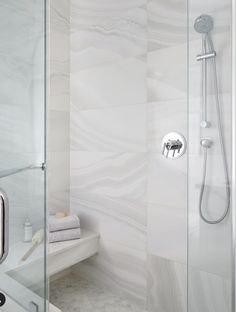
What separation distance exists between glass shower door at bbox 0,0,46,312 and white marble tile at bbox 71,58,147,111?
1.09 meters

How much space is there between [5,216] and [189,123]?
0.83 meters

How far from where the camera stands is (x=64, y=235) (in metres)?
1.94

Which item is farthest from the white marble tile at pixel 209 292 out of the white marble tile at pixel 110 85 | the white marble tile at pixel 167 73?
the white marble tile at pixel 110 85

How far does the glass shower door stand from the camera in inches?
28.4

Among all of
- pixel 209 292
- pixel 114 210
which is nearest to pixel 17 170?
pixel 209 292

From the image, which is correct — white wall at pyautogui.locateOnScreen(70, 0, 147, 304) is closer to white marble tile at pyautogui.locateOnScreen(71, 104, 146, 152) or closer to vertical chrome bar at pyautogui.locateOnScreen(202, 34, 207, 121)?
white marble tile at pyautogui.locateOnScreen(71, 104, 146, 152)

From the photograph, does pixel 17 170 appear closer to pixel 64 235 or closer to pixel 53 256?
pixel 53 256

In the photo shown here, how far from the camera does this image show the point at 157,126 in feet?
5.80

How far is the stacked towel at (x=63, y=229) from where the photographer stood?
6.26ft

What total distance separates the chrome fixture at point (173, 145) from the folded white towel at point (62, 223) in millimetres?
856

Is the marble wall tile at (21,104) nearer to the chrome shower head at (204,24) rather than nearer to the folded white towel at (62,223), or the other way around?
the chrome shower head at (204,24)

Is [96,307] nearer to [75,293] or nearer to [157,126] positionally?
[75,293]

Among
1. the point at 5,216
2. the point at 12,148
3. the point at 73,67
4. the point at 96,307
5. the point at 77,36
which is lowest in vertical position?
the point at 96,307

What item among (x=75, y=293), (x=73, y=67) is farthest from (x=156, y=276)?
(x=73, y=67)
